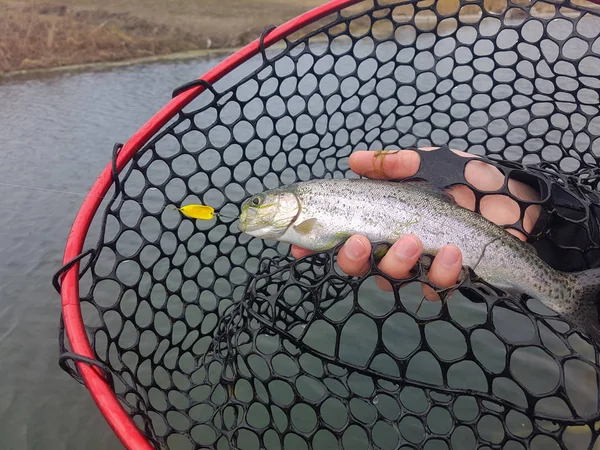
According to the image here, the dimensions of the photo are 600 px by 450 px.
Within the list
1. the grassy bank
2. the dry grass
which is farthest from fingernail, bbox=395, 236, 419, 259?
the grassy bank

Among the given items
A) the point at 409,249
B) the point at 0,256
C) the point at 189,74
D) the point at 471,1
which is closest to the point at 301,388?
the point at 409,249

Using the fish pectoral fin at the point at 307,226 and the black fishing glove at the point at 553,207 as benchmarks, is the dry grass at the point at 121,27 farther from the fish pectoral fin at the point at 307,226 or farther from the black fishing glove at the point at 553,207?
the fish pectoral fin at the point at 307,226

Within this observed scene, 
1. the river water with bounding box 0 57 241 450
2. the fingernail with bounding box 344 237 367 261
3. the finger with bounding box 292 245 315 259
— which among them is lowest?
the river water with bounding box 0 57 241 450

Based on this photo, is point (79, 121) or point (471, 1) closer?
point (471, 1)

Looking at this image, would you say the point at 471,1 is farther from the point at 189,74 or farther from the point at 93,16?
the point at 93,16

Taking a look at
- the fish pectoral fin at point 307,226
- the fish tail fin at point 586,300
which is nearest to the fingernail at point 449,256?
the fish tail fin at point 586,300

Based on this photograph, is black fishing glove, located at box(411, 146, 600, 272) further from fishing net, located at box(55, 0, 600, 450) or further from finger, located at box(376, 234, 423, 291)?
finger, located at box(376, 234, 423, 291)
